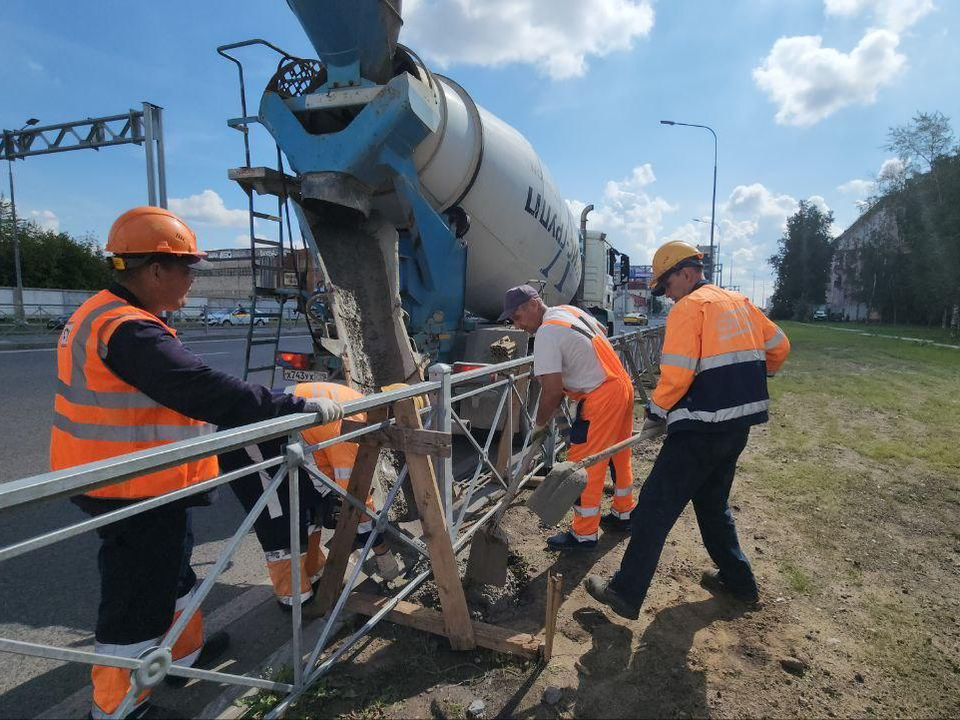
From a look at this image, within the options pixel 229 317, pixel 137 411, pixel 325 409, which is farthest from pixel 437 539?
pixel 229 317

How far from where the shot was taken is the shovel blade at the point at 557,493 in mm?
2748

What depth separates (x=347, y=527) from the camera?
8.14 feet

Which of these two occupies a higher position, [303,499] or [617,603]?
[303,499]

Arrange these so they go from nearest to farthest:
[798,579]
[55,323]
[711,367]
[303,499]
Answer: [711,367] → [303,499] → [798,579] → [55,323]

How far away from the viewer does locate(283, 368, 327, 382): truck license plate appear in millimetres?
4988

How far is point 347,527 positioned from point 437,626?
2.08ft

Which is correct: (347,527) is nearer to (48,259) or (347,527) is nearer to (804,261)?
(48,259)

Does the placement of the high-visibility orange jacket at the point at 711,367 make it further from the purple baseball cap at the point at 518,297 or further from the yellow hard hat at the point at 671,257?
the purple baseball cap at the point at 518,297

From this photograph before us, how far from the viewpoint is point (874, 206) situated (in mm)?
36719

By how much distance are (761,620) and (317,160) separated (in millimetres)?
4327

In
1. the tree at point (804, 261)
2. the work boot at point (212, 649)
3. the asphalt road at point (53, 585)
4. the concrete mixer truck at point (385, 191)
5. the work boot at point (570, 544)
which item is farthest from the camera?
the tree at point (804, 261)

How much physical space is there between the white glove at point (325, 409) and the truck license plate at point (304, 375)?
122 inches

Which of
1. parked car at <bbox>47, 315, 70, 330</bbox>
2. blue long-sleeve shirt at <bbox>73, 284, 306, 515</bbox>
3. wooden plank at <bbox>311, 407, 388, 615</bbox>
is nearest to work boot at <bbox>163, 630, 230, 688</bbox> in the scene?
wooden plank at <bbox>311, 407, 388, 615</bbox>

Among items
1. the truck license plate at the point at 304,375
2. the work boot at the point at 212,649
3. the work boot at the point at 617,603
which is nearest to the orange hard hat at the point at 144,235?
the work boot at the point at 212,649
